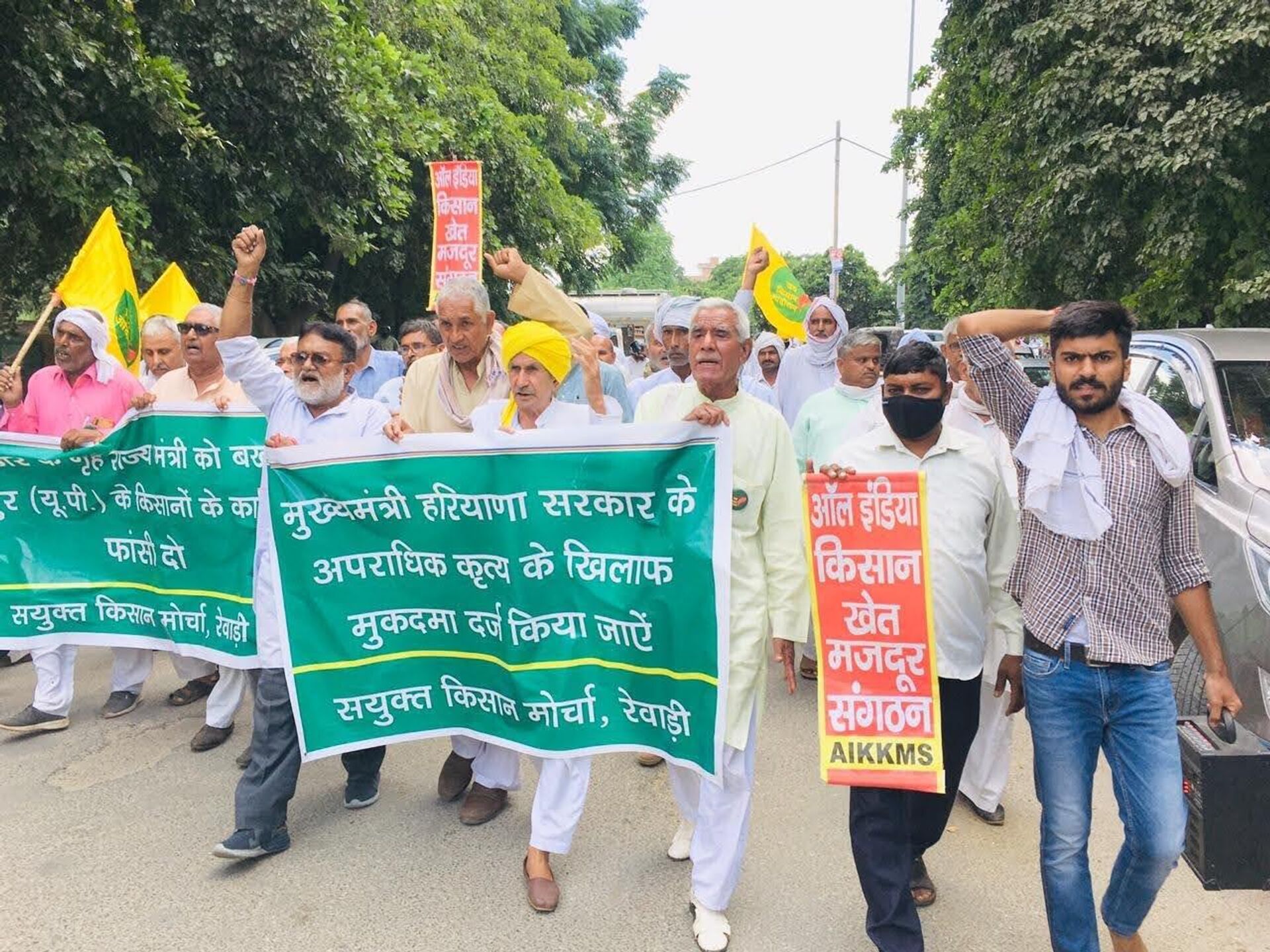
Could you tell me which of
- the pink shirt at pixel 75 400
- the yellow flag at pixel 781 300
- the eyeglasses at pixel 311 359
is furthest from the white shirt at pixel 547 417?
the yellow flag at pixel 781 300

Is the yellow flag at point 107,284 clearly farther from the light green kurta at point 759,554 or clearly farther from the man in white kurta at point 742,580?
the light green kurta at point 759,554

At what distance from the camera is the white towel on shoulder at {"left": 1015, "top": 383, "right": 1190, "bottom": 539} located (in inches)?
103

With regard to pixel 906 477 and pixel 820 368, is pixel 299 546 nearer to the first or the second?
pixel 906 477

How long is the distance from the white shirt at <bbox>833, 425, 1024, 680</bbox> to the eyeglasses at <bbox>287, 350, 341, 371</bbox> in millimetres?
2116

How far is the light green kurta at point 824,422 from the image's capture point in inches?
204

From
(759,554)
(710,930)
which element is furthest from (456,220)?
(710,930)

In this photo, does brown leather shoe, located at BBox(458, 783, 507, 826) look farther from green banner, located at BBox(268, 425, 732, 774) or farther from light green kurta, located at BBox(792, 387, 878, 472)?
light green kurta, located at BBox(792, 387, 878, 472)

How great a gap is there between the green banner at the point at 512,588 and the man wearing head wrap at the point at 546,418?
5.6 inches

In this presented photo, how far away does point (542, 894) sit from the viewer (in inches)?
133

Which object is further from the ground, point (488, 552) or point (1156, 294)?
point (1156, 294)

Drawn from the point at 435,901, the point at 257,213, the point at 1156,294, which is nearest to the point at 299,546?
the point at 435,901

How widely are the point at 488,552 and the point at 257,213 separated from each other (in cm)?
991

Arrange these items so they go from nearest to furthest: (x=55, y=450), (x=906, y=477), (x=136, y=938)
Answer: (x=906, y=477) < (x=136, y=938) < (x=55, y=450)

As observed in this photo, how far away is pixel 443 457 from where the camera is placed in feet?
11.7
